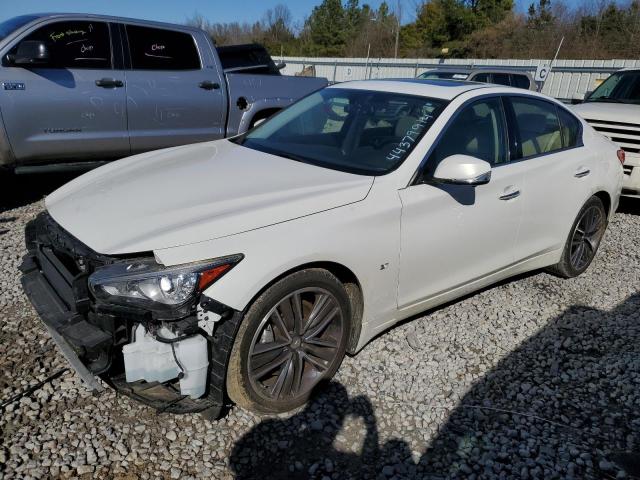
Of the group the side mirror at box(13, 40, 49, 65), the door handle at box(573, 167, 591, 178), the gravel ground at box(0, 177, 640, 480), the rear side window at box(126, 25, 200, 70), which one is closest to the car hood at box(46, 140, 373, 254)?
the gravel ground at box(0, 177, 640, 480)

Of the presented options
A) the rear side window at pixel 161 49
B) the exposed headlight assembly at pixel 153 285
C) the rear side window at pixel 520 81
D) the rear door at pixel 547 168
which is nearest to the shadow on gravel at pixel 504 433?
the exposed headlight assembly at pixel 153 285

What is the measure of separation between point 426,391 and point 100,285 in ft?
6.31

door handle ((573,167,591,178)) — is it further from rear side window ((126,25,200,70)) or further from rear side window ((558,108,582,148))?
rear side window ((126,25,200,70))

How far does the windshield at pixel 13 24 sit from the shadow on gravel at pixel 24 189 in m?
1.44

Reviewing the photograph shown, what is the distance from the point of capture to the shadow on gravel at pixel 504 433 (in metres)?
2.60

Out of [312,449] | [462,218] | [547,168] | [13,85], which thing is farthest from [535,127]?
[13,85]

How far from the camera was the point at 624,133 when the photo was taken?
270 inches

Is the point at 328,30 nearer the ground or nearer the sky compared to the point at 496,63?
nearer the sky

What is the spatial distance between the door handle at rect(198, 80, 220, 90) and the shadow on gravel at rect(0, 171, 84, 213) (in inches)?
A: 70.1

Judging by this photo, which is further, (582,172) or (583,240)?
(583,240)

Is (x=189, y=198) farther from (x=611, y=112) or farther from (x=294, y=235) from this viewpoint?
(x=611, y=112)

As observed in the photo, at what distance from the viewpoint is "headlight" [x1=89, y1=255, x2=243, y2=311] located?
2309mm

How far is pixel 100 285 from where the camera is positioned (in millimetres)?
2340

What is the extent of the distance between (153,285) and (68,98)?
161 inches
